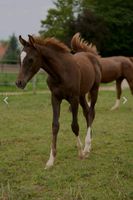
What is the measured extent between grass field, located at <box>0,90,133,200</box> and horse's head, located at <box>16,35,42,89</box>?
1227mm

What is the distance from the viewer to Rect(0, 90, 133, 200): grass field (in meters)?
5.40

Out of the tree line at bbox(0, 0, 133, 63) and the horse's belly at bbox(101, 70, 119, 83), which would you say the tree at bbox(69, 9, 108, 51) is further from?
the horse's belly at bbox(101, 70, 119, 83)

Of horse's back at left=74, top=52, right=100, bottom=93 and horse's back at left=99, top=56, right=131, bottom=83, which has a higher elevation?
horse's back at left=74, top=52, right=100, bottom=93

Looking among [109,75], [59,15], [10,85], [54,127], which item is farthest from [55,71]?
[59,15]

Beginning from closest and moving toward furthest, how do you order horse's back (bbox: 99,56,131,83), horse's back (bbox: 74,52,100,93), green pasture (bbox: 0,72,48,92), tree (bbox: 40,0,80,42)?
1. horse's back (bbox: 74,52,100,93)
2. horse's back (bbox: 99,56,131,83)
3. green pasture (bbox: 0,72,48,92)
4. tree (bbox: 40,0,80,42)

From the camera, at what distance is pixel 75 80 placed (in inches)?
285

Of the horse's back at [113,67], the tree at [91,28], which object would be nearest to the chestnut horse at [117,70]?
the horse's back at [113,67]

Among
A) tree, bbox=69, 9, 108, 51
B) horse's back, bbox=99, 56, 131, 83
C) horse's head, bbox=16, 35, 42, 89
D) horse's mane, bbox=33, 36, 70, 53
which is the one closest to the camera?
horse's head, bbox=16, 35, 42, 89

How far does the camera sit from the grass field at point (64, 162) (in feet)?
17.7

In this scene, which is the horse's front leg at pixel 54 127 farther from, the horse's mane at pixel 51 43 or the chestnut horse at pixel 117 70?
the chestnut horse at pixel 117 70

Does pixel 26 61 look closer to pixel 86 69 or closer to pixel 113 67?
pixel 86 69

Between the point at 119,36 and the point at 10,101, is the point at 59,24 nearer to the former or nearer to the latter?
the point at 119,36

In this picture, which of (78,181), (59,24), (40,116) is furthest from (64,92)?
(59,24)

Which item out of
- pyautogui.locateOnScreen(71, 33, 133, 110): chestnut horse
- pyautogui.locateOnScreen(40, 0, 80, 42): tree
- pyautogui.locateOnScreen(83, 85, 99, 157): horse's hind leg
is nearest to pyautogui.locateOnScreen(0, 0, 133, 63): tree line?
pyautogui.locateOnScreen(40, 0, 80, 42): tree
